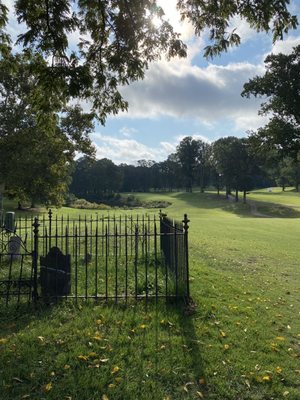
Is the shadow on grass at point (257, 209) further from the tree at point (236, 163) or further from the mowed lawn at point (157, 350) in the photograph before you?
the mowed lawn at point (157, 350)

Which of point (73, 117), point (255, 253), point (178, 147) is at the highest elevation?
point (178, 147)

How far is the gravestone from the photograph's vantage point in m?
7.36

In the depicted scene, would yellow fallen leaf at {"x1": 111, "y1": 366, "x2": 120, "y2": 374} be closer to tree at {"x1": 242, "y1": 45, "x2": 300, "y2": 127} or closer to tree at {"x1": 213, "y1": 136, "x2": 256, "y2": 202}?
tree at {"x1": 242, "y1": 45, "x2": 300, "y2": 127}

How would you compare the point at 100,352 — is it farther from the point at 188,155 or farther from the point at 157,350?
the point at 188,155

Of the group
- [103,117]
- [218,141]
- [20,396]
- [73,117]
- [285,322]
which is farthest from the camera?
[218,141]

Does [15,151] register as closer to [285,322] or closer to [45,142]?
[45,142]

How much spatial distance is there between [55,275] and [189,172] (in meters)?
95.8

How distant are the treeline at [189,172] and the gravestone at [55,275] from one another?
50.5 meters

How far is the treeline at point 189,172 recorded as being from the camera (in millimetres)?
68375

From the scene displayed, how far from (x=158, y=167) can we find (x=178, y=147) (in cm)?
2211

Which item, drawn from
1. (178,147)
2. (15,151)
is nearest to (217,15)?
(15,151)

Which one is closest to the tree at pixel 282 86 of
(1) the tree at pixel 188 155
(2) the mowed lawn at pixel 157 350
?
(2) the mowed lawn at pixel 157 350

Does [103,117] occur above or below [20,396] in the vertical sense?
above

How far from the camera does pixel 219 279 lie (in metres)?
9.95
